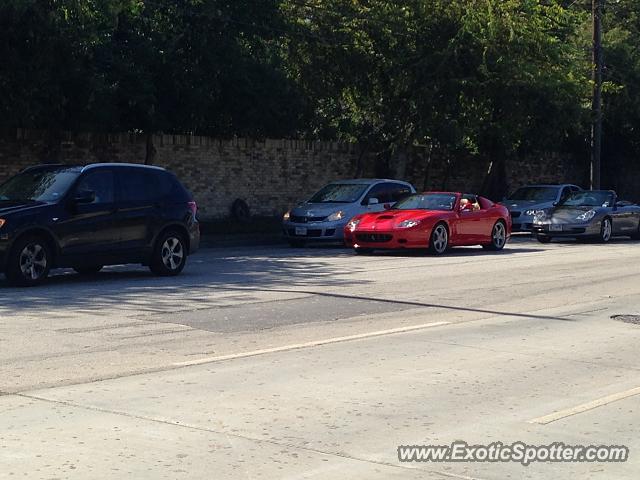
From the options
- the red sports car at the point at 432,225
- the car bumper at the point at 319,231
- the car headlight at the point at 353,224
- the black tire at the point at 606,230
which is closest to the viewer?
the red sports car at the point at 432,225

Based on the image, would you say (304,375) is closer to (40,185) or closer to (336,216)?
(40,185)

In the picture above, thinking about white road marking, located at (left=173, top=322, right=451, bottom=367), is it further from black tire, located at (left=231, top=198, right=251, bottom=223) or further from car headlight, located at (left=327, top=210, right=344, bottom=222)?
black tire, located at (left=231, top=198, right=251, bottom=223)

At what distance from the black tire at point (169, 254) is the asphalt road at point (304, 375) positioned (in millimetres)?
329

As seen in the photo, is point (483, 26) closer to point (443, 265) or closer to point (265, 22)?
point (265, 22)

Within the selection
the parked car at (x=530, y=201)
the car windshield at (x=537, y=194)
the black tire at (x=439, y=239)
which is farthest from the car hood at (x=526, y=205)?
the black tire at (x=439, y=239)

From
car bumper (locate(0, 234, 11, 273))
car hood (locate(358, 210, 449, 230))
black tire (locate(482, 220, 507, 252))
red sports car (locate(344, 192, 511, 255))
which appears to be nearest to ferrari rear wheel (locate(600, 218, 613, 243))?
red sports car (locate(344, 192, 511, 255))

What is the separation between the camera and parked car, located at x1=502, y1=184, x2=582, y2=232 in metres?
32.2

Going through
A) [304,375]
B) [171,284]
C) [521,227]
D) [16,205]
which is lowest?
[304,375]

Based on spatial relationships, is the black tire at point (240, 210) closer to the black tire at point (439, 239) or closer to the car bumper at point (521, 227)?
the car bumper at point (521, 227)

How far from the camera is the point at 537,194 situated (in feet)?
111

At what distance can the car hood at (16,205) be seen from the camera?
50.9ft

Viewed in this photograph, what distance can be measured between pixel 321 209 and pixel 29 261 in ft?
35.5

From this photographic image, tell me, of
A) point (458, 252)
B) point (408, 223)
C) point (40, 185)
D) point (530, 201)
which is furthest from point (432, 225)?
point (530, 201)

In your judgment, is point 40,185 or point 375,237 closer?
point 40,185
